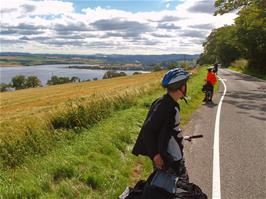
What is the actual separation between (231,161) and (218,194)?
85.0 inches

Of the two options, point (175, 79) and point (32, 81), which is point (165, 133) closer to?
point (175, 79)

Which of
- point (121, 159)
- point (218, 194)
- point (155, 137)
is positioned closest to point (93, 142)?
point (121, 159)

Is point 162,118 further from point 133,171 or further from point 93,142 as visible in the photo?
point 93,142

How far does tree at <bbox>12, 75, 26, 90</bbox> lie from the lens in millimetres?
151375

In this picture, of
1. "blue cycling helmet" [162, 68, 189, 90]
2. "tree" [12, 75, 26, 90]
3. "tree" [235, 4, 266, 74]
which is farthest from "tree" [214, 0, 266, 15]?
"tree" [12, 75, 26, 90]

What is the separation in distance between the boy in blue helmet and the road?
269 centimetres

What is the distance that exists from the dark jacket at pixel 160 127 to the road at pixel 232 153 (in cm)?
283

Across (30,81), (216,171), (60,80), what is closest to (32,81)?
(30,81)

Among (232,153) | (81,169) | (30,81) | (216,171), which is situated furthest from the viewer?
(30,81)

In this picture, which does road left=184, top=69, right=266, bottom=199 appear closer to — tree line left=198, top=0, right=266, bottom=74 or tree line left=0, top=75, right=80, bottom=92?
tree line left=198, top=0, right=266, bottom=74

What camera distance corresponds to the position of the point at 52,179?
20.9ft

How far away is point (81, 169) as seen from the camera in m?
6.92

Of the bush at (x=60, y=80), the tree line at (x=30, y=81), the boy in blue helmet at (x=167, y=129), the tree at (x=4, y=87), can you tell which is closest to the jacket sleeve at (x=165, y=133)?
the boy in blue helmet at (x=167, y=129)

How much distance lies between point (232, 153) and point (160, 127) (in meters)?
5.72
